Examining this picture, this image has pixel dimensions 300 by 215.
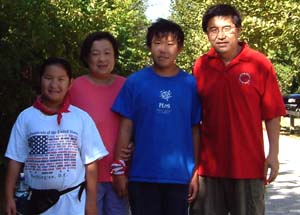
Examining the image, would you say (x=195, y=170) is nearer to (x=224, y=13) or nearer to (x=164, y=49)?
(x=164, y=49)

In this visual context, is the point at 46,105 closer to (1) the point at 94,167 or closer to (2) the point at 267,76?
(1) the point at 94,167

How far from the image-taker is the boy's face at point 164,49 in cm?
399

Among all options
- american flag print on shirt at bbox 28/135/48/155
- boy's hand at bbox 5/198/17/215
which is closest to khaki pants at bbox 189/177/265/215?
american flag print on shirt at bbox 28/135/48/155

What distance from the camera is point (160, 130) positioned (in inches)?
155

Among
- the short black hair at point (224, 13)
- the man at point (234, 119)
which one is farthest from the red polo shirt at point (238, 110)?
the short black hair at point (224, 13)

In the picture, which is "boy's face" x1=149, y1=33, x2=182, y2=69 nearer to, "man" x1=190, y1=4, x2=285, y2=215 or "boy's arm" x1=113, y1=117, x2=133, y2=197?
"man" x1=190, y1=4, x2=285, y2=215

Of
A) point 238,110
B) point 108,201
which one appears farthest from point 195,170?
point 108,201

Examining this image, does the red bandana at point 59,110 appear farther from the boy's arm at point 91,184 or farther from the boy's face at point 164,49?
the boy's face at point 164,49

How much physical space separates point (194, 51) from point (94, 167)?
946 inches

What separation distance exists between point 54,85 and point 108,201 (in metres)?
0.91

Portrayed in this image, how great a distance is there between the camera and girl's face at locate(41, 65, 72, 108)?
3881 mm

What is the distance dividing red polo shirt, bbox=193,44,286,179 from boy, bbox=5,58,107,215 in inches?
29.5

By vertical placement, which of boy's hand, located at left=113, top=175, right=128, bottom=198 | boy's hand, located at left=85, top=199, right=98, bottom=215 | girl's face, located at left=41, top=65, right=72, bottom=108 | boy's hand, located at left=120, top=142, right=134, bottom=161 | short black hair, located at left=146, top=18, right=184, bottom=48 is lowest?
boy's hand, located at left=85, top=199, right=98, bottom=215

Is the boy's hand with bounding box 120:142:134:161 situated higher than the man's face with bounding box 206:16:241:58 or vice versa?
the man's face with bounding box 206:16:241:58
